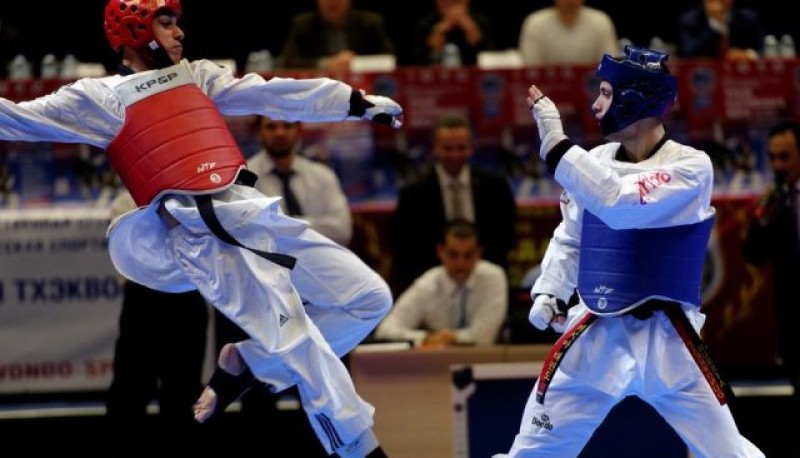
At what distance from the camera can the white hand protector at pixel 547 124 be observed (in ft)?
21.8

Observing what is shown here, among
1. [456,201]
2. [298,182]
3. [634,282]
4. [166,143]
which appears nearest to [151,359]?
[298,182]

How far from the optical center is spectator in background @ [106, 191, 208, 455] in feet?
32.3

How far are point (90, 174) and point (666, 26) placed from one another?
5101mm

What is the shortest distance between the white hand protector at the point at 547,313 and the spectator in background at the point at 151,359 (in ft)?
11.8

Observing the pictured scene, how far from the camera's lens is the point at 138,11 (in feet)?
24.7

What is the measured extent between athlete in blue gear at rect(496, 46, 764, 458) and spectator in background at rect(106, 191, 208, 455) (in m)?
3.66

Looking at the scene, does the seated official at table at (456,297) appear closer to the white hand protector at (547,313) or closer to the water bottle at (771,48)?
the water bottle at (771,48)

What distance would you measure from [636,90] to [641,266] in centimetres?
76

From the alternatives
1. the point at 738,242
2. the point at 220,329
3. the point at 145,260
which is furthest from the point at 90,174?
the point at 738,242

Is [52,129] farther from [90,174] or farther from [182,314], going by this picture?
[90,174]

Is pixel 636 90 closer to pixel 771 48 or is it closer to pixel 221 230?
pixel 221 230

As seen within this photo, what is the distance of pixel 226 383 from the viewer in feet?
24.5

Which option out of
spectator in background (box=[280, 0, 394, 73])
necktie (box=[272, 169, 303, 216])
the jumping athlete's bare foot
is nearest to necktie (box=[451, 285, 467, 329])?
necktie (box=[272, 169, 303, 216])

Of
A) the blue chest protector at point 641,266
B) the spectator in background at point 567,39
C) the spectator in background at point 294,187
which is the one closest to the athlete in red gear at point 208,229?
the blue chest protector at point 641,266
